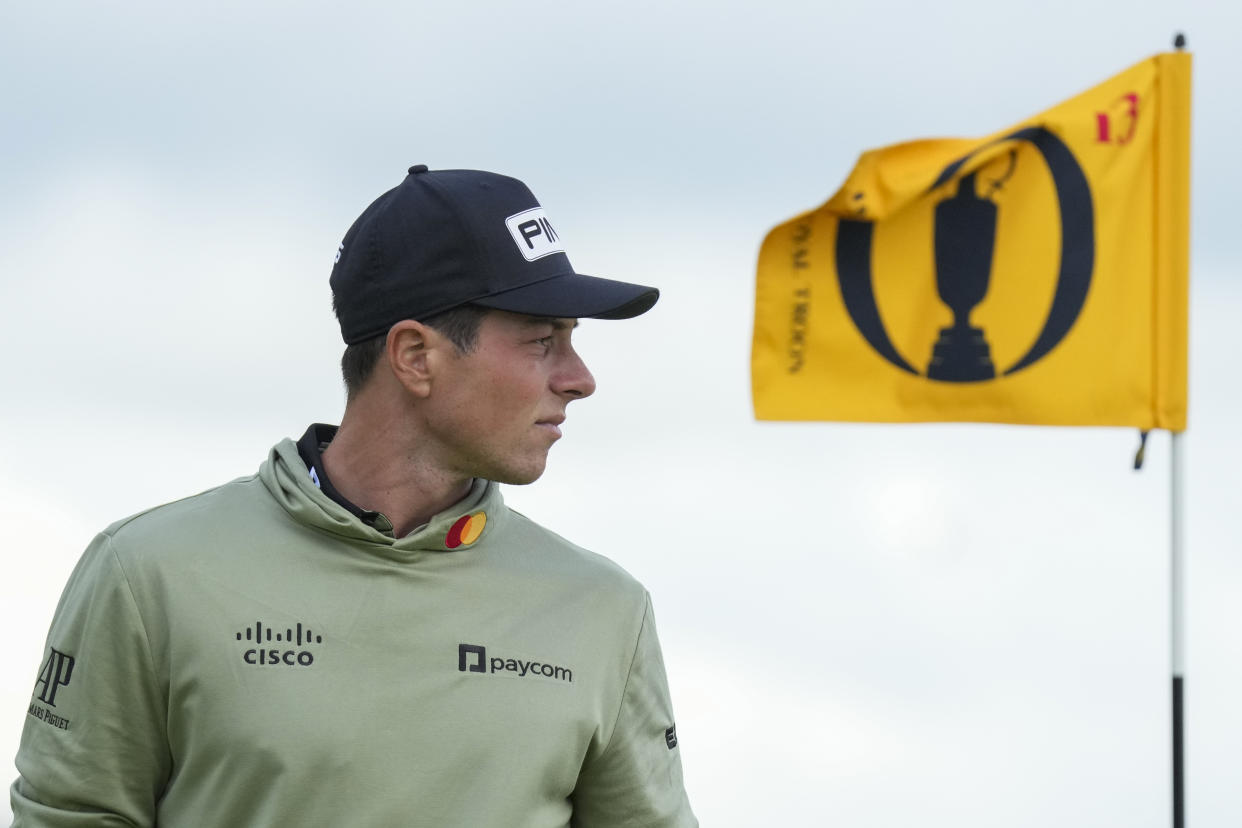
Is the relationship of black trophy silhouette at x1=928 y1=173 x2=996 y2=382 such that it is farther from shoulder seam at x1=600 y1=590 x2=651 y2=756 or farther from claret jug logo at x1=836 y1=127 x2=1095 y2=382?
shoulder seam at x1=600 y1=590 x2=651 y2=756

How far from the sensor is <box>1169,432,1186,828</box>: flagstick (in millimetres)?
7574

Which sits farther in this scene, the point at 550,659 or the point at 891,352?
the point at 891,352

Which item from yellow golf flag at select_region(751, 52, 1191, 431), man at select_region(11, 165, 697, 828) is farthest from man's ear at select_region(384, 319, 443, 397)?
yellow golf flag at select_region(751, 52, 1191, 431)

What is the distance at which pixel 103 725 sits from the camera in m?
2.82

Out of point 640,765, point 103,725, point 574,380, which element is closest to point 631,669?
point 640,765

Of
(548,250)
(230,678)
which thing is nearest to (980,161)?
(548,250)

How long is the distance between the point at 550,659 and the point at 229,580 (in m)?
0.55

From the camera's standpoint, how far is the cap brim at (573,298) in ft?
9.74

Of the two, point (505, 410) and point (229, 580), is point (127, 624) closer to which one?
point (229, 580)

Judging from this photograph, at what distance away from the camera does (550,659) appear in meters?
3.03

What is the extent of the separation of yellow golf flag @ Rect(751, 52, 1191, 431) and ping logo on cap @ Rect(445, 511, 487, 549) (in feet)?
16.0

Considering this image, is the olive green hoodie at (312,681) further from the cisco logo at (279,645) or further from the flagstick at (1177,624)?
the flagstick at (1177,624)

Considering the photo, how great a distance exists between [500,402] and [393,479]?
23 cm

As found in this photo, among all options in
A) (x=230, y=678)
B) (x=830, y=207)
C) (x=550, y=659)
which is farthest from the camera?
(x=830, y=207)
